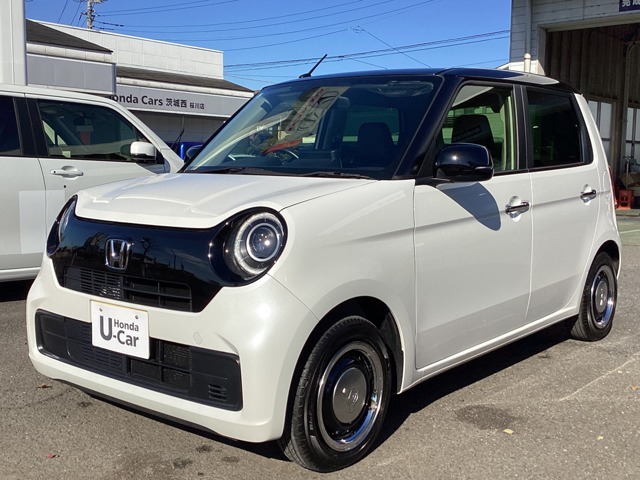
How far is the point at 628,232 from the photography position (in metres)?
13.6

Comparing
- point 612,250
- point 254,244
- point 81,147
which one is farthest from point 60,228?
point 612,250

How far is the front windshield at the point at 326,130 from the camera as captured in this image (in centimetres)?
349

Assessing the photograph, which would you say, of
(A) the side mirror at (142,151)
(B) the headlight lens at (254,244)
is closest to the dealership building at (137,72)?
(A) the side mirror at (142,151)

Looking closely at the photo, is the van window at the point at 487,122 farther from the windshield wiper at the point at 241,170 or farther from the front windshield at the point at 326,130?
the windshield wiper at the point at 241,170

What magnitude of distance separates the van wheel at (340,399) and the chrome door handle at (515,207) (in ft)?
3.88

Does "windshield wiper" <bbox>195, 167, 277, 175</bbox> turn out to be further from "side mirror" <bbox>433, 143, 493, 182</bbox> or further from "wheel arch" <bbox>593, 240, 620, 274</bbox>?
"wheel arch" <bbox>593, 240, 620, 274</bbox>

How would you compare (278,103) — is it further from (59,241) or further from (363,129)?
(59,241)

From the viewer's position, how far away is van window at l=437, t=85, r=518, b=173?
12.3 ft

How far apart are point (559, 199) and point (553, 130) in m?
0.53

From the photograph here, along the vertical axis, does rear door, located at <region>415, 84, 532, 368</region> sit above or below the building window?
below

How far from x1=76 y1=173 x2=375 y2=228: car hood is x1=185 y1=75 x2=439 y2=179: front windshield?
260 millimetres

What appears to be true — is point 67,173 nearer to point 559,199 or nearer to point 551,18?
point 559,199

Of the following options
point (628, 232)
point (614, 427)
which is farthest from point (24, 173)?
point (628, 232)

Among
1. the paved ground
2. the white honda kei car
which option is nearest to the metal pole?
the paved ground
